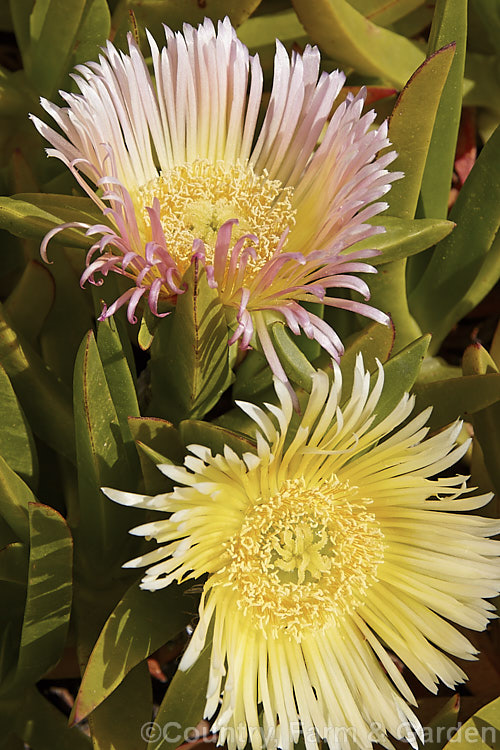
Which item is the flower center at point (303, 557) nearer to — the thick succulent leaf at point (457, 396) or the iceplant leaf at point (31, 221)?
the thick succulent leaf at point (457, 396)

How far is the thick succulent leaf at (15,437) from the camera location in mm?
754

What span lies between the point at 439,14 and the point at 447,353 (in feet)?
1.56

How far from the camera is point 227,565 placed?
0.72 meters

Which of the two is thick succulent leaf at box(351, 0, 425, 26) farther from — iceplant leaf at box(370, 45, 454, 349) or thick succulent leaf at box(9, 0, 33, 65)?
thick succulent leaf at box(9, 0, 33, 65)

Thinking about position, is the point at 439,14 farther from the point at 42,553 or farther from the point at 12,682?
the point at 12,682

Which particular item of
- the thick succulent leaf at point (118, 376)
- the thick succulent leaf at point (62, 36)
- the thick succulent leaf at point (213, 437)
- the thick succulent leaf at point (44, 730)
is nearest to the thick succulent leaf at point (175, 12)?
the thick succulent leaf at point (62, 36)

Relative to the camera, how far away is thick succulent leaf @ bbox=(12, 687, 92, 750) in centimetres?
82

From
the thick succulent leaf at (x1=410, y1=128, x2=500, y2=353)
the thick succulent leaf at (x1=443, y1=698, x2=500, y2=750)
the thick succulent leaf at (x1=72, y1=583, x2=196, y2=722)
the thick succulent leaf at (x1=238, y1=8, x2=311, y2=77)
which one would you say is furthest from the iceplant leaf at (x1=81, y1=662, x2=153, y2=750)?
the thick succulent leaf at (x1=238, y1=8, x2=311, y2=77)

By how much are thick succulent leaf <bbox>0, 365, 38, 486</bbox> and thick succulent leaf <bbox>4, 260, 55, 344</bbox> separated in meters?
0.10

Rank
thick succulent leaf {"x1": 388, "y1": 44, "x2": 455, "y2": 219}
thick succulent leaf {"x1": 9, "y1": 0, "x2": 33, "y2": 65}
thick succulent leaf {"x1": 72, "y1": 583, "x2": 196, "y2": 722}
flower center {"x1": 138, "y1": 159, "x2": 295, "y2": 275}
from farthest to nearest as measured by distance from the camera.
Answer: thick succulent leaf {"x1": 9, "y1": 0, "x2": 33, "y2": 65}, flower center {"x1": 138, "y1": 159, "x2": 295, "y2": 275}, thick succulent leaf {"x1": 388, "y1": 44, "x2": 455, "y2": 219}, thick succulent leaf {"x1": 72, "y1": 583, "x2": 196, "y2": 722}

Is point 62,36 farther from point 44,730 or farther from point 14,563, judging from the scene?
point 44,730

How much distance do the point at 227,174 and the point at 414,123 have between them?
0.22m

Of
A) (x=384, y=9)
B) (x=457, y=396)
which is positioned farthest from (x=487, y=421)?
(x=384, y=9)

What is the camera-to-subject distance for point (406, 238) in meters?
0.76
